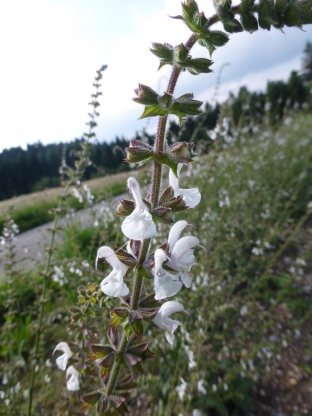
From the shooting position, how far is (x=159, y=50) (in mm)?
633

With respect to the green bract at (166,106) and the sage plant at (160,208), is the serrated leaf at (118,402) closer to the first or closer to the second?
the sage plant at (160,208)

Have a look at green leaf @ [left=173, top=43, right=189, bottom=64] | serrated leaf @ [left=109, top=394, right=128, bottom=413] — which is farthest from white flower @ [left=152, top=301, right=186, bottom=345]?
green leaf @ [left=173, top=43, right=189, bottom=64]

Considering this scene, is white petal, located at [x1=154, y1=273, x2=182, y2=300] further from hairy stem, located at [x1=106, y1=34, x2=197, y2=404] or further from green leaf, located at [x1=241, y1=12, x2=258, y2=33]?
green leaf, located at [x1=241, y1=12, x2=258, y2=33]

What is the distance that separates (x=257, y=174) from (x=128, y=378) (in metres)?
4.35

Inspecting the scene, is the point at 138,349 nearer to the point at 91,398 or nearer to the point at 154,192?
the point at 91,398

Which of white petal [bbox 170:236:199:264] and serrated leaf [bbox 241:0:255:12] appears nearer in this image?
serrated leaf [bbox 241:0:255:12]

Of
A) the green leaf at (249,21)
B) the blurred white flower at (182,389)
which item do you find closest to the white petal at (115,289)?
the green leaf at (249,21)

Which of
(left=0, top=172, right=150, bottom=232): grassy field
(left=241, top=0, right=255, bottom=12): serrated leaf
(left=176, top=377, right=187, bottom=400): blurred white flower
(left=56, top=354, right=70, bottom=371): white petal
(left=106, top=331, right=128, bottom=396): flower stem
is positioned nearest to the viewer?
(left=241, top=0, right=255, bottom=12): serrated leaf

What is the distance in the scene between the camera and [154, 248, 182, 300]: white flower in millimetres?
Result: 649

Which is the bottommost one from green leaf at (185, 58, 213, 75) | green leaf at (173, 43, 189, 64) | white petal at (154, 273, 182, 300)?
white petal at (154, 273, 182, 300)

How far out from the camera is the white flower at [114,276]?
701 millimetres

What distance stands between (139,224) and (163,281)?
5.5 inches

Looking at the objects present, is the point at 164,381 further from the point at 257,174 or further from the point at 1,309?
the point at 257,174

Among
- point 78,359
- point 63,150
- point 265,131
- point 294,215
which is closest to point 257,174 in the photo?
point 294,215
